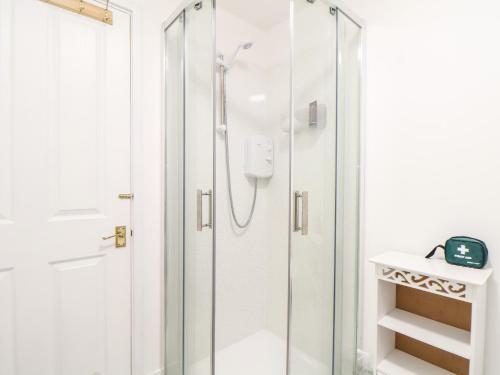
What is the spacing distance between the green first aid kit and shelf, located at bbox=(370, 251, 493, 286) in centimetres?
3

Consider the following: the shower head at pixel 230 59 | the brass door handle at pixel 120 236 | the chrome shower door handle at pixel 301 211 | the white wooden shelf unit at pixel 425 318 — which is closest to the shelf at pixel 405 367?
the white wooden shelf unit at pixel 425 318

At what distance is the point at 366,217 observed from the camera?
1.70 m

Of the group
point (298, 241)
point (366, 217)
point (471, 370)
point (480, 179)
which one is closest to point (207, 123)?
point (298, 241)

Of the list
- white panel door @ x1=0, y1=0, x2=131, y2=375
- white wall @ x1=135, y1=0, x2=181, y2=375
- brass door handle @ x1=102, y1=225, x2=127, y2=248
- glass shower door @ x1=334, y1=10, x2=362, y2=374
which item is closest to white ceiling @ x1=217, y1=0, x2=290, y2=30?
white wall @ x1=135, y1=0, x2=181, y2=375

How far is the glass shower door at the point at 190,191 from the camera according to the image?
1.42 m

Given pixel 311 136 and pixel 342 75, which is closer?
pixel 311 136

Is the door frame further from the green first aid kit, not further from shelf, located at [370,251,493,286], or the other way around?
the green first aid kit

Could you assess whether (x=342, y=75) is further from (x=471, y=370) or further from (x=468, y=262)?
(x=471, y=370)

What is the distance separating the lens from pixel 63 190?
139 centimetres

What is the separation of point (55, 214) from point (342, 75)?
1732 mm

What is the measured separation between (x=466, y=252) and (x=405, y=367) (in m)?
0.67

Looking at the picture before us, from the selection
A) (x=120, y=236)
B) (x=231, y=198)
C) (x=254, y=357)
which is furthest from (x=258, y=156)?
(x=254, y=357)

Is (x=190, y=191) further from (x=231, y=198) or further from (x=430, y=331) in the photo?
(x=430, y=331)

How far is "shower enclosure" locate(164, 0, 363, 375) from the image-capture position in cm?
137
